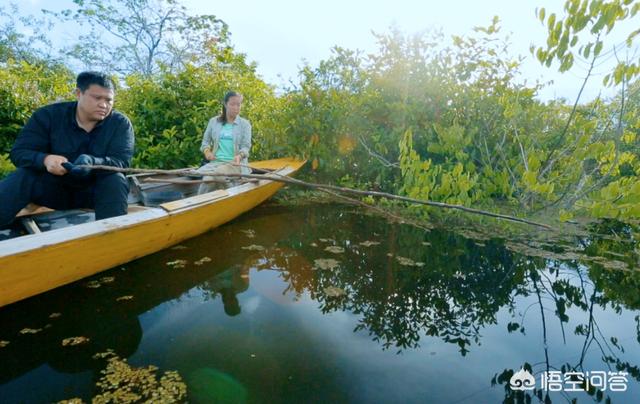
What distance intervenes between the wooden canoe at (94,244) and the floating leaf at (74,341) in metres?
0.36

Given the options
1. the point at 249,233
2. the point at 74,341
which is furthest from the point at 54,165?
the point at 249,233

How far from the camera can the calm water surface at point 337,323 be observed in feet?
5.09

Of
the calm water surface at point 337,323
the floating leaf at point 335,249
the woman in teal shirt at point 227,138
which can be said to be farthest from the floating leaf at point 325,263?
the woman in teal shirt at point 227,138

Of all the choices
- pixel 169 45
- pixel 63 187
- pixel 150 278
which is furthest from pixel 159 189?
pixel 169 45

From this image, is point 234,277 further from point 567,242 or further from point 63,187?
point 567,242

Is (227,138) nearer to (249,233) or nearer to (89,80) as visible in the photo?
(249,233)

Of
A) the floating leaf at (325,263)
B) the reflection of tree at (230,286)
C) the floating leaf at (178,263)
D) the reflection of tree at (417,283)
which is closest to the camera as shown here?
the reflection of tree at (417,283)

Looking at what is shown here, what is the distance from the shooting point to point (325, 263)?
2947 millimetres

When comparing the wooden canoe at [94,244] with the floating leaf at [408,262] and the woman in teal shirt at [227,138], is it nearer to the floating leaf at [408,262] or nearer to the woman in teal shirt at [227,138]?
the woman in teal shirt at [227,138]

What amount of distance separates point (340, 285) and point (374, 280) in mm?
276

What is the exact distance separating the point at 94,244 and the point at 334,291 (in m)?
1.49

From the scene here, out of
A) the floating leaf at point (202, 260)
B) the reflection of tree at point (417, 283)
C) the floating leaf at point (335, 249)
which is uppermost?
the floating leaf at point (202, 260)

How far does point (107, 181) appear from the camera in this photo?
2.48 m

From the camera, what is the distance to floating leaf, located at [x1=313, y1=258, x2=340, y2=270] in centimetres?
287
